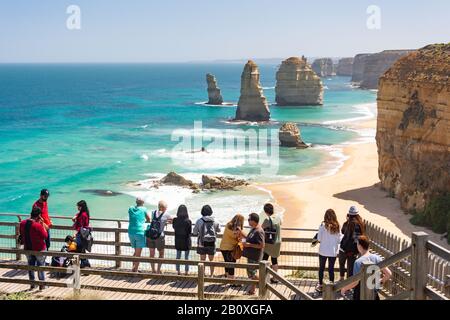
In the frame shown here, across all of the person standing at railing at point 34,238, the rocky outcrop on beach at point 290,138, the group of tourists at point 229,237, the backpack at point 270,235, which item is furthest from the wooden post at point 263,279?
the rocky outcrop on beach at point 290,138

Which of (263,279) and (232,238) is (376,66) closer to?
(232,238)

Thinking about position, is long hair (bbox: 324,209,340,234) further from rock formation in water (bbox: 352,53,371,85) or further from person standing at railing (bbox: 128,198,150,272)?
rock formation in water (bbox: 352,53,371,85)

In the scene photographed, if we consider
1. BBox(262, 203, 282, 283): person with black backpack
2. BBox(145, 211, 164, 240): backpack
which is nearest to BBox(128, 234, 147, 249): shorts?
BBox(145, 211, 164, 240): backpack

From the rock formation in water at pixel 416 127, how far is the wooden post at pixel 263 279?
698 inches

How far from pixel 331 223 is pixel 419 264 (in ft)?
11.4

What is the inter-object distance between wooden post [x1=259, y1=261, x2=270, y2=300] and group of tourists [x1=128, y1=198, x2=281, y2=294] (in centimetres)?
61

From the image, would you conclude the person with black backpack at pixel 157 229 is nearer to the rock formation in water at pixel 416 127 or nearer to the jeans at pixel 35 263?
the jeans at pixel 35 263

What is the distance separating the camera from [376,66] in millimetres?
143250

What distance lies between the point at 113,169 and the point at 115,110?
54463mm

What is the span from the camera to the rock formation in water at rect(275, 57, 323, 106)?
303ft

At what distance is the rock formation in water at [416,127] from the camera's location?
2534 centimetres

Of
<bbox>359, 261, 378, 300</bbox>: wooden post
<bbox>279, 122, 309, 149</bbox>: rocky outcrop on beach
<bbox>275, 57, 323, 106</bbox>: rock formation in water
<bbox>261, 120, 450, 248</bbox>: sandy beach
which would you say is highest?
<bbox>275, 57, 323, 106</bbox>: rock formation in water
